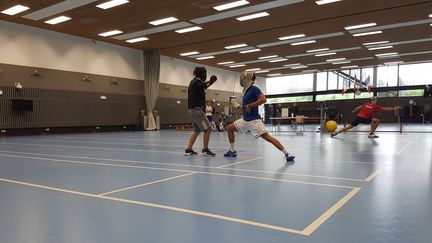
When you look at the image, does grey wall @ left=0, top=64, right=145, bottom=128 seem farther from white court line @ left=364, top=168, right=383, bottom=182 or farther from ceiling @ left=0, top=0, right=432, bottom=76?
white court line @ left=364, top=168, right=383, bottom=182

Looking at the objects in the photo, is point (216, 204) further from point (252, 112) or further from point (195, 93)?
point (195, 93)

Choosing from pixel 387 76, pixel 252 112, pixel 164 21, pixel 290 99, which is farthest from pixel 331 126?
pixel 290 99

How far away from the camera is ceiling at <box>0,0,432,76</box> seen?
12023mm

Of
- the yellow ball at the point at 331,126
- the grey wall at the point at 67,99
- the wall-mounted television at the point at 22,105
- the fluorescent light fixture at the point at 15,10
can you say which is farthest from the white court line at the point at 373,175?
the grey wall at the point at 67,99

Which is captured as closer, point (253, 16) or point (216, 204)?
point (216, 204)

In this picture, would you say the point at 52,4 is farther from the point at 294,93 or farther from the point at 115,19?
the point at 294,93

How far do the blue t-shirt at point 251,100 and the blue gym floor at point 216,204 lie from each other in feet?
4.14

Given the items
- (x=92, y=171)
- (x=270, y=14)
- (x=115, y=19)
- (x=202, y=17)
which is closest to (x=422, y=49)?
(x=270, y=14)

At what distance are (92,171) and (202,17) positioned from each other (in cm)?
1056

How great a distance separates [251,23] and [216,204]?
12.9 m

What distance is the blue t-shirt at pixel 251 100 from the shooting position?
18.3 feet

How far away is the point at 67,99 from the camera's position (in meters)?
16.4

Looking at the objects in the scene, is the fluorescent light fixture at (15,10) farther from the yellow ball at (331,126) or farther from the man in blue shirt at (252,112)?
the yellow ball at (331,126)

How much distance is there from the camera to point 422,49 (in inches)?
805
